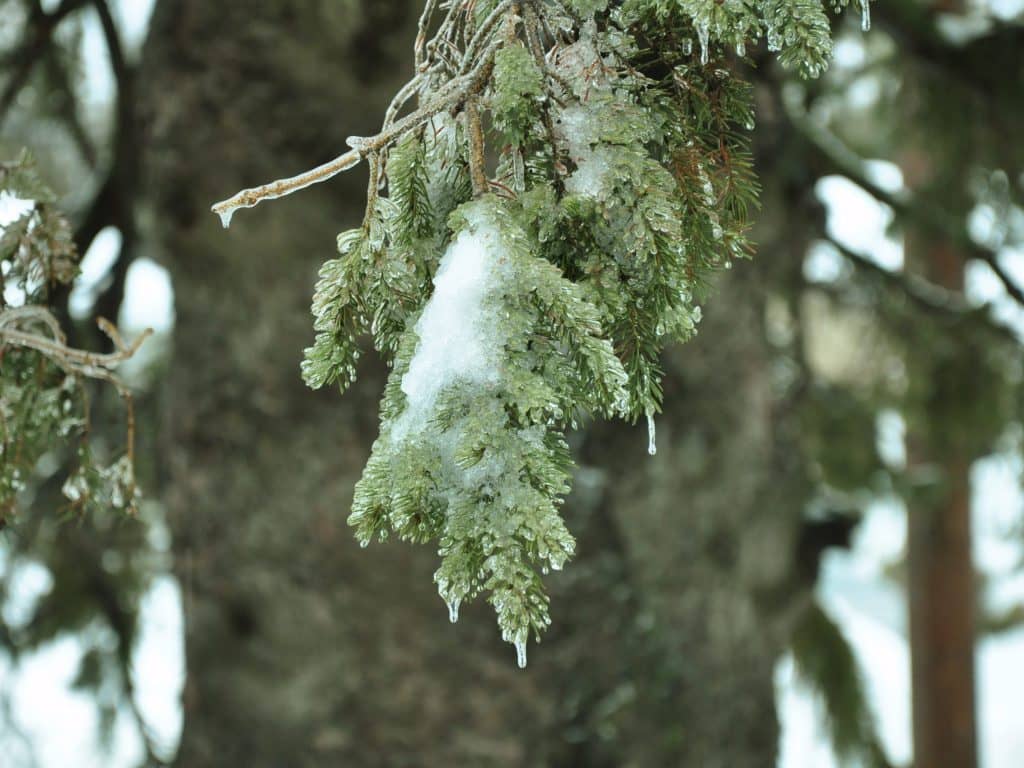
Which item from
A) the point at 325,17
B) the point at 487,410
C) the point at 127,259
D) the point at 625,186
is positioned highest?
the point at 325,17

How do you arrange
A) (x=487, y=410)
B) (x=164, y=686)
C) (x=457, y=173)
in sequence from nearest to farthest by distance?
(x=487, y=410)
(x=457, y=173)
(x=164, y=686)

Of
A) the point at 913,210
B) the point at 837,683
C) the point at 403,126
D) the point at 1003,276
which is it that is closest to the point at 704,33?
the point at 403,126

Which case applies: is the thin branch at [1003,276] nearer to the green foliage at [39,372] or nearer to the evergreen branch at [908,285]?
the evergreen branch at [908,285]

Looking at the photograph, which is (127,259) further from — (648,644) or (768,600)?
(768,600)

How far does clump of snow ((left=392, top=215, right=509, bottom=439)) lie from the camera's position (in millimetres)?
659

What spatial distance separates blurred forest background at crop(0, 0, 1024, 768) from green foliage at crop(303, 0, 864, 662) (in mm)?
1333

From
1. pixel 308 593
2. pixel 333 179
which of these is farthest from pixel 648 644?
pixel 333 179

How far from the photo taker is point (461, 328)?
66 centimetres

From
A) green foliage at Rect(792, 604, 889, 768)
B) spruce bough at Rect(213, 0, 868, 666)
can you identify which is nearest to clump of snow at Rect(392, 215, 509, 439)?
spruce bough at Rect(213, 0, 868, 666)

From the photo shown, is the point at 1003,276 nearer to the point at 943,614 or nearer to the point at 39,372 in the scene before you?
the point at 39,372

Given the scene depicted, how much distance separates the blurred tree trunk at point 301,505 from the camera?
2307 mm

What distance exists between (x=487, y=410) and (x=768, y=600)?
235 cm

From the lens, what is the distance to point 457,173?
768 millimetres

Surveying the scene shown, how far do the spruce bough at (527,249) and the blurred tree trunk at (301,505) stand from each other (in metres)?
1.54
